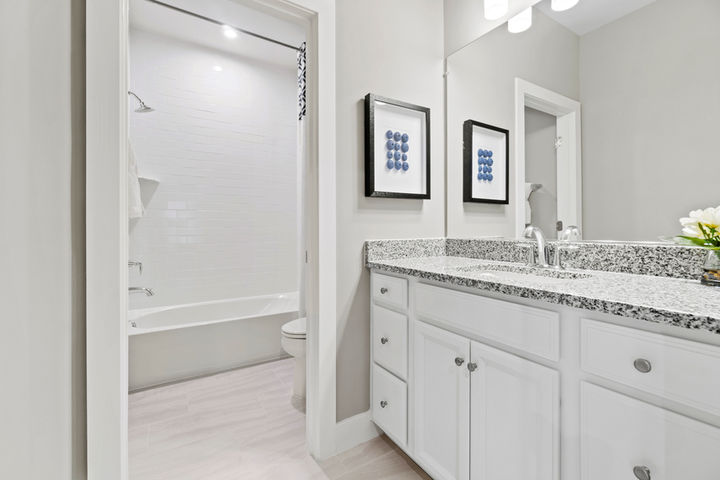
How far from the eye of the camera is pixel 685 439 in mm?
623

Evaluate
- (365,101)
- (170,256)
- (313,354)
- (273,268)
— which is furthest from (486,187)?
(170,256)

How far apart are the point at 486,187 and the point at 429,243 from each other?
440 millimetres

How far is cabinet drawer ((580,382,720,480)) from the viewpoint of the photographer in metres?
0.61

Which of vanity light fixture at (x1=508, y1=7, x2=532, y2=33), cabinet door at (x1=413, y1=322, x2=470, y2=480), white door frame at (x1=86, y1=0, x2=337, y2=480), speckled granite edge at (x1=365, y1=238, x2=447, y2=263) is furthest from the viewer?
speckled granite edge at (x1=365, y1=238, x2=447, y2=263)

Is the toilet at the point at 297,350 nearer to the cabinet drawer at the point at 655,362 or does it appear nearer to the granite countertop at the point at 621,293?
the granite countertop at the point at 621,293

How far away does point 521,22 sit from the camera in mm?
1494

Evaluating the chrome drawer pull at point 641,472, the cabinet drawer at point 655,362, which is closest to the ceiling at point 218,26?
the cabinet drawer at point 655,362

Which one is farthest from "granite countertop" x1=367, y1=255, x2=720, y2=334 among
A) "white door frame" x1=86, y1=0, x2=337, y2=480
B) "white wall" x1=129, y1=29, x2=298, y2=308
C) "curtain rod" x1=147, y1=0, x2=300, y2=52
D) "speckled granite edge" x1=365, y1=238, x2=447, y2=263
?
"curtain rod" x1=147, y1=0, x2=300, y2=52

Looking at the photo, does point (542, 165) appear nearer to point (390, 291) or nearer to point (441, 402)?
point (390, 291)

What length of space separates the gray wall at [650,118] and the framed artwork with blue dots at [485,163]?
422 millimetres

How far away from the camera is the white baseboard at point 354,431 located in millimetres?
1506

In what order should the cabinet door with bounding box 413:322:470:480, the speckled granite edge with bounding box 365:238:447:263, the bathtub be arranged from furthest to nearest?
the bathtub < the speckled granite edge with bounding box 365:238:447:263 < the cabinet door with bounding box 413:322:470:480

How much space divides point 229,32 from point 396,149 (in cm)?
192

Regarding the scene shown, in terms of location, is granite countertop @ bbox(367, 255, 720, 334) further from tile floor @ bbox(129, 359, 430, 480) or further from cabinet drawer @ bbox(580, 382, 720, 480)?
tile floor @ bbox(129, 359, 430, 480)
